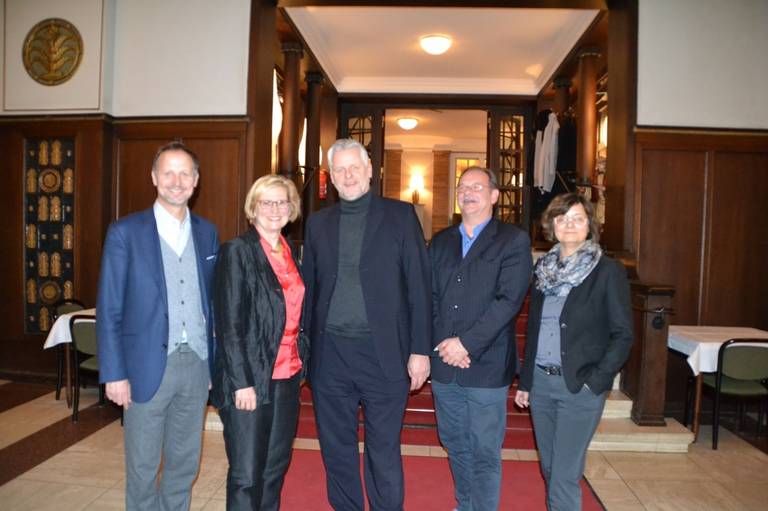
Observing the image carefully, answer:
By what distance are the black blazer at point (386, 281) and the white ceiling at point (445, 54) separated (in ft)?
13.6

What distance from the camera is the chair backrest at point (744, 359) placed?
3.56 metres

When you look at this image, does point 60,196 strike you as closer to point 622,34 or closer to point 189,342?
point 189,342

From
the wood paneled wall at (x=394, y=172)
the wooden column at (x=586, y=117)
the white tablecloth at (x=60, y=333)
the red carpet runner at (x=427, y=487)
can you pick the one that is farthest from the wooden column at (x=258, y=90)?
the wood paneled wall at (x=394, y=172)

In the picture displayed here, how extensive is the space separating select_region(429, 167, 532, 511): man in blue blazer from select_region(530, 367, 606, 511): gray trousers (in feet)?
0.79

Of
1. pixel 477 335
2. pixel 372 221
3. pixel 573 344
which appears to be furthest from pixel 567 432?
pixel 372 221

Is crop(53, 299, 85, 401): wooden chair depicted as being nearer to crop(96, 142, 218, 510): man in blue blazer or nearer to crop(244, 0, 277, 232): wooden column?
crop(244, 0, 277, 232): wooden column

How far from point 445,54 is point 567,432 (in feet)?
19.6

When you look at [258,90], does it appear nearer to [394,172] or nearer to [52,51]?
[52,51]

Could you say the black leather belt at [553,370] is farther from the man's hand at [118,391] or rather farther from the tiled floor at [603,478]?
the man's hand at [118,391]

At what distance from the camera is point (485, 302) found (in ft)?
7.41

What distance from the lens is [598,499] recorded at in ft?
9.52

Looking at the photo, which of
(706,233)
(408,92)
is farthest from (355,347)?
(408,92)

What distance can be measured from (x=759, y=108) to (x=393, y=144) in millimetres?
10422

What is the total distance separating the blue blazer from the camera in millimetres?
1917
